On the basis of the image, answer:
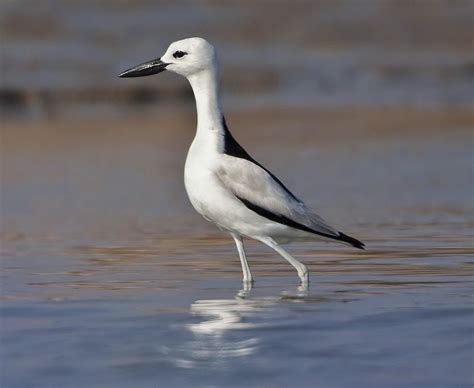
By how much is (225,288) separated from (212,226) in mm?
3501

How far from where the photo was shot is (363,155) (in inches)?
710

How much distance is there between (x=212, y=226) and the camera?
12141 millimetres

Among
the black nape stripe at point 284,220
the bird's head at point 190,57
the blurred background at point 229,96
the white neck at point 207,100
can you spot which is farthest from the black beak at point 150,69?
the blurred background at point 229,96

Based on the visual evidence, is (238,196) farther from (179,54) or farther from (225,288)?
(179,54)

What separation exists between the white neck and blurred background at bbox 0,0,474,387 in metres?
1.01

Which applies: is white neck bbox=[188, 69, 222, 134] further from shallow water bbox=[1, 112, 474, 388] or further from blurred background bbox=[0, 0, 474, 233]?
blurred background bbox=[0, 0, 474, 233]

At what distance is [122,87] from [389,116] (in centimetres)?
632

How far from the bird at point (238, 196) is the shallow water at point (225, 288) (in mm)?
322

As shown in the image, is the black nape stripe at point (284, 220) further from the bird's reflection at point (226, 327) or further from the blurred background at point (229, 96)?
the blurred background at point (229, 96)

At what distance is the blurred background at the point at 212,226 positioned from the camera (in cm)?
661

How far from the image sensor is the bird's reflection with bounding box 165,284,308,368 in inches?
255

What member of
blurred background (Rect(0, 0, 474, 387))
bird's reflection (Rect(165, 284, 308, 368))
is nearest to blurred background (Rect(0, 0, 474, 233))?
blurred background (Rect(0, 0, 474, 387))

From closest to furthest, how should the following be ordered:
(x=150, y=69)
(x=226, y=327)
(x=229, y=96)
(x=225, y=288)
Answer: (x=226, y=327), (x=225, y=288), (x=150, y=69), (x=229, y=96)

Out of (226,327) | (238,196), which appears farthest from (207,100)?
(226,327)
